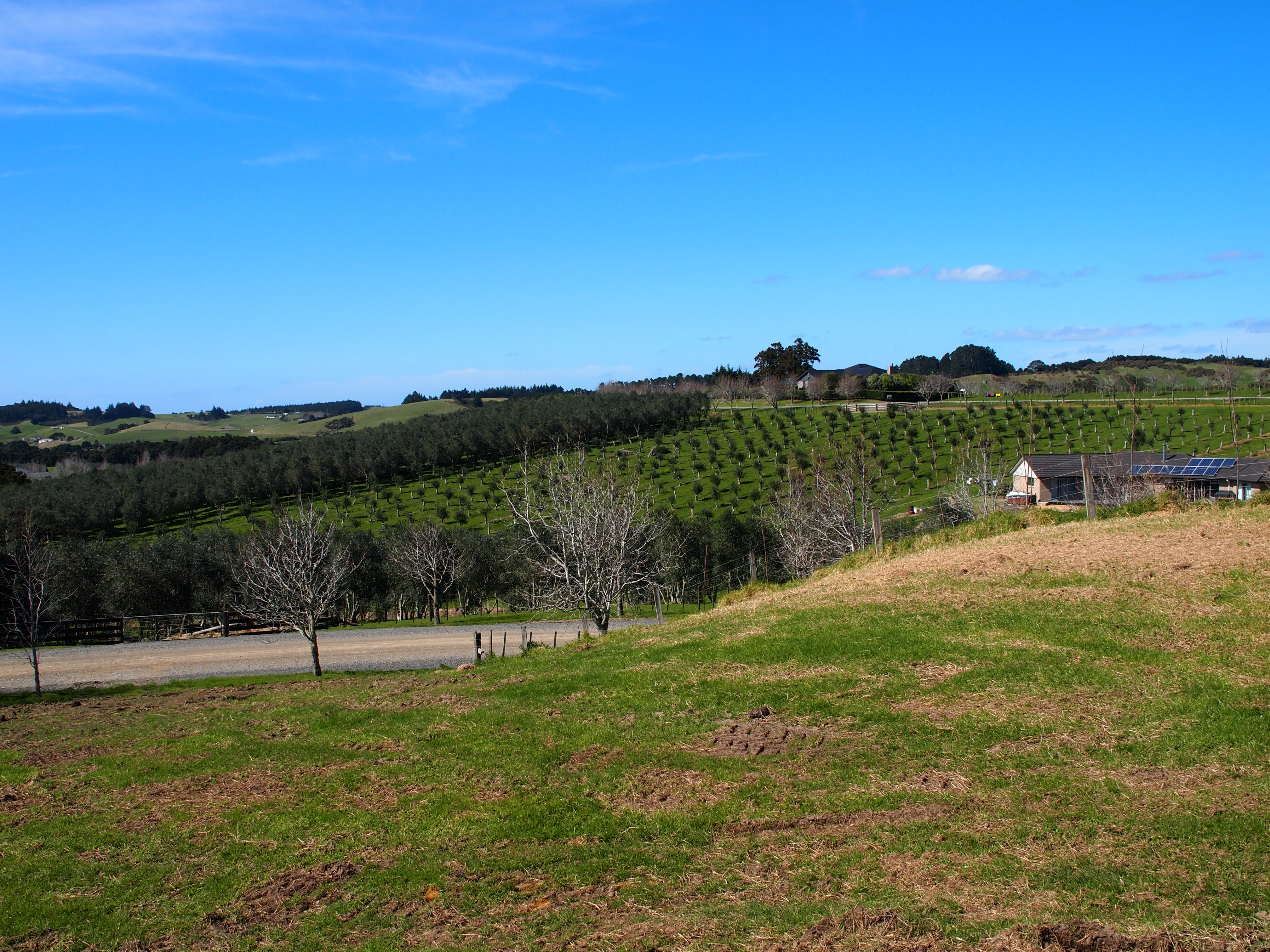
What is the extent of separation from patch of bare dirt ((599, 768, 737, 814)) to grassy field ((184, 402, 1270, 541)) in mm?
57924

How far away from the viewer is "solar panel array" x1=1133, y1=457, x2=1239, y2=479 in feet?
145

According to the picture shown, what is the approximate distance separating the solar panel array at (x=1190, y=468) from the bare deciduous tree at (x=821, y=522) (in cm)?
1399

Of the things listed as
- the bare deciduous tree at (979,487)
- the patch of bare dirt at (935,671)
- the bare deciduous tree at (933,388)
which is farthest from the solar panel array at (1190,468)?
the bare deciduous tree at (933,388)

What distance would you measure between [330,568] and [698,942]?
28081 millimetres

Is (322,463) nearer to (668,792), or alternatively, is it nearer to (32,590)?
(32,590)

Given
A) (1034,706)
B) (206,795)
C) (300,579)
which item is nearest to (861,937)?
(1034,706)

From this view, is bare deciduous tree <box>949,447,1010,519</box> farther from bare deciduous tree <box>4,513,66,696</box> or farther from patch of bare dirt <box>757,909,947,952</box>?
patch of bare dirt <box>757,909,947,952</box>

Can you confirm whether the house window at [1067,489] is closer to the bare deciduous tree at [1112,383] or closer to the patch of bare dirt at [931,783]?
the bare deciduous tree at [1112,383]

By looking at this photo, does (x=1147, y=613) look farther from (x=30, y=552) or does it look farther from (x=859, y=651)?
(x=30, y=552)

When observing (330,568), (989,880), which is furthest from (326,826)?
(330,568)

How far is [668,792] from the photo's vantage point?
8.63 meters

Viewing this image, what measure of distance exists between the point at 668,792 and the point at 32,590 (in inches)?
1141

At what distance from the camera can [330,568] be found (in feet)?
103

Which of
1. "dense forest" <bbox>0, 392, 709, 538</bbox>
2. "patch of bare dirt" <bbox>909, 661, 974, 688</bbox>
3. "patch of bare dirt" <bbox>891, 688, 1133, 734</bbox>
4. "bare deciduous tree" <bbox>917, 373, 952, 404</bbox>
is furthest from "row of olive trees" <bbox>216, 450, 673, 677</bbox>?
"bare deciduous tree" <bbox>917, 373, 952, 404</bbox>
